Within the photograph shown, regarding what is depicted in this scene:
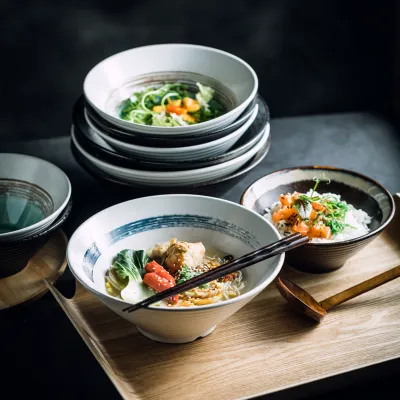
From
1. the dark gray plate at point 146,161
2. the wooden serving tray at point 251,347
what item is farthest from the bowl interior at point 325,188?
the wooden serving tray at point 251,347

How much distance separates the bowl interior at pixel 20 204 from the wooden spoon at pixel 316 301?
0.64 metres

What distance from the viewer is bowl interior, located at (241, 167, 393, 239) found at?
176 centimetres

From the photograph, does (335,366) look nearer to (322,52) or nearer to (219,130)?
(219,130)

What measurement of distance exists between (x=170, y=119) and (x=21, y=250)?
0.56 meters

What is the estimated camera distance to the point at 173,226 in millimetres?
1611

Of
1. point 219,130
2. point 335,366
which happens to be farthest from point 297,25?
point 335,366

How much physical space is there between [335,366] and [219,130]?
0.64m

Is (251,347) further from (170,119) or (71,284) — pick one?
(170,119)

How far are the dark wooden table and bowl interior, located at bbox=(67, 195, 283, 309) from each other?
0.59 ft

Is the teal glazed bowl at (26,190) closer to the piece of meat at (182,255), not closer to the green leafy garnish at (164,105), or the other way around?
the green leafy garnish at (164,105)

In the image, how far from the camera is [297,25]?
2.42 metres

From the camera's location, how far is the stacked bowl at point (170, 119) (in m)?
1.75

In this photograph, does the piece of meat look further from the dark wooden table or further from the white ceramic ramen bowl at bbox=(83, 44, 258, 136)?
the white ceramic ramen bowl at bbox=(83, 44, 258, 136)

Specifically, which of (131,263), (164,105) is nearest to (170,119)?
(164,105)
